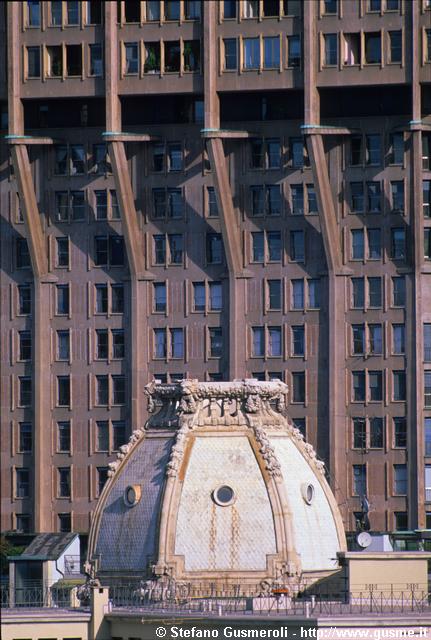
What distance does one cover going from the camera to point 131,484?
13938 centimetres

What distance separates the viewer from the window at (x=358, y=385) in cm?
19875

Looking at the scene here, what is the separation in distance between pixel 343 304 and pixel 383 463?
472 inches

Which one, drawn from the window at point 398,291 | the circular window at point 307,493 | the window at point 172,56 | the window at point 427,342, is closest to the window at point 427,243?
the window at point 398,291

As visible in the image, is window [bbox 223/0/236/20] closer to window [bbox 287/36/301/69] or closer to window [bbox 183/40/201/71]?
window [bbox 183/40/201/71]

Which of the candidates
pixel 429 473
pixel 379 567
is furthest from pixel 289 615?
pixel 429 473

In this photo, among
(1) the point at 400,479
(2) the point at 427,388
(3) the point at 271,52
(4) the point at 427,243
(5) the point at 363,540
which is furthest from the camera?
(3) the point at 271,52

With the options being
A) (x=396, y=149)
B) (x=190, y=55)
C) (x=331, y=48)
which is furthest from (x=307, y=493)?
(x=190, y=55)

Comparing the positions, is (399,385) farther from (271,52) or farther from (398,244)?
(271,52)

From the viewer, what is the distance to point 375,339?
19912cm

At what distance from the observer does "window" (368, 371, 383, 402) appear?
651 feet

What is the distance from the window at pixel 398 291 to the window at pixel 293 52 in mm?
17188

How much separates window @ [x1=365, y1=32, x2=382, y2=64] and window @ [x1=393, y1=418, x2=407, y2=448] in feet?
85.1

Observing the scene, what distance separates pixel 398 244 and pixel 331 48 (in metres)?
15.1

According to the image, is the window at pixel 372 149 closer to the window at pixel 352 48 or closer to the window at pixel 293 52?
the window at pixel 352 48
